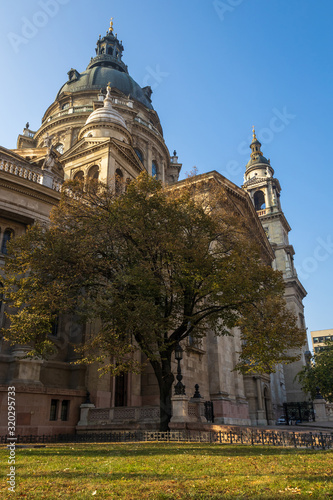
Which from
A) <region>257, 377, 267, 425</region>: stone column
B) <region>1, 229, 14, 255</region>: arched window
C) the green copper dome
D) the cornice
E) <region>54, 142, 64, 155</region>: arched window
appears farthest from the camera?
the green copper dome

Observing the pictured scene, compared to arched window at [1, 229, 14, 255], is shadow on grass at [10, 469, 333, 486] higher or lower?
lower

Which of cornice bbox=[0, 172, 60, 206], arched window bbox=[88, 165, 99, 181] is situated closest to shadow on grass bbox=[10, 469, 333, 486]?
cornice bbox=[0, 172, 60, 206]

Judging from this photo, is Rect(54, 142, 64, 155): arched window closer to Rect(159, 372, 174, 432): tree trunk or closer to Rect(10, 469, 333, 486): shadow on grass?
Rect(159, 372, 174, 432): tree trunk

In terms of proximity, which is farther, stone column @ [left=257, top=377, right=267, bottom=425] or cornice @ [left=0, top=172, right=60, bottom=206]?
stone column @ [left=257, top=377, right=267, bottom=425]

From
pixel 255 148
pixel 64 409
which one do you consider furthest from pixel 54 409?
pixel 255 148

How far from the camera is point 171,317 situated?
17766 mm

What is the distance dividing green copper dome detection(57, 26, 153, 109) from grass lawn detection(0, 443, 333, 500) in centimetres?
5086

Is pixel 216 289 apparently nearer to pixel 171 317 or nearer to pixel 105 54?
pixel 171 317

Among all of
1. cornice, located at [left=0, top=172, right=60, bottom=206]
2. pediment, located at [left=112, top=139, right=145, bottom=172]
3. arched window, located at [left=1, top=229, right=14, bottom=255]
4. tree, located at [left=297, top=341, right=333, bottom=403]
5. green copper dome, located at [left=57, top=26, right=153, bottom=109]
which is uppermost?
green copper dome, located at [left=57, top=26, right=153, bottom=109]

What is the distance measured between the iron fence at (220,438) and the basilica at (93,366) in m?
0.85

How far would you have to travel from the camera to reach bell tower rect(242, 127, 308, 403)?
51250 mm

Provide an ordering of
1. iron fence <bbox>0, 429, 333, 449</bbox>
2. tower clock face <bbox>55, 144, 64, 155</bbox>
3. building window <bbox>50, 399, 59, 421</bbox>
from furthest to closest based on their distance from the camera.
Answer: tower clock face <bbox>55, 144, 64, 155</bbox> → building window <bbox>50, 399, 59, 421</bbox> → iron fence <bbox>0, 429, 333, 449</bbox>

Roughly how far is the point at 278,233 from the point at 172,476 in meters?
58.2

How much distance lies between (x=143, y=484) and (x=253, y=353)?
12088mm
